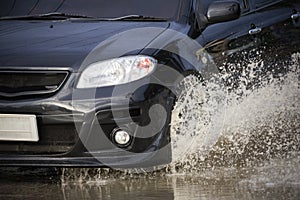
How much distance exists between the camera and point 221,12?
618cm

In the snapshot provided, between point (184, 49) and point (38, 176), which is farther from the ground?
point (184, 49)

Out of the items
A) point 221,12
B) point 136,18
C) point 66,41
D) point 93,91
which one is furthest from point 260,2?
point 93,91

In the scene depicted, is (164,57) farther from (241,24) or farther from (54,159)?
(241,24)

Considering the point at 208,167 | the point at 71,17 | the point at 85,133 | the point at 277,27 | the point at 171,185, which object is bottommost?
the point at 171,185

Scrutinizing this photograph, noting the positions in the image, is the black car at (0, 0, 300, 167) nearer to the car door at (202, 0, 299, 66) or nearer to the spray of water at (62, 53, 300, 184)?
the spray of water at (62, 53, 300, 184)

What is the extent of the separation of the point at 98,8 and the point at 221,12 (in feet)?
2.95

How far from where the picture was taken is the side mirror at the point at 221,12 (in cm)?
616

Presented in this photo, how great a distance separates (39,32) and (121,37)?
62 cm

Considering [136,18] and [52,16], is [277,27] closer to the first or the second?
[136,18]

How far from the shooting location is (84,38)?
225 inches

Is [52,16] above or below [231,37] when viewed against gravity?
above

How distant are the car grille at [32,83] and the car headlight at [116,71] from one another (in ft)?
0.48

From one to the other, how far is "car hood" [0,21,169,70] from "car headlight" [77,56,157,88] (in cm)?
7

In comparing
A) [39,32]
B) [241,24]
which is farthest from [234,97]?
[39,32]
